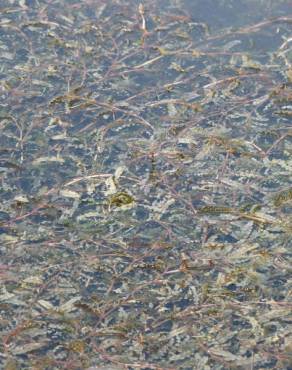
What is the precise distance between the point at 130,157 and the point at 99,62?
112 centimetres

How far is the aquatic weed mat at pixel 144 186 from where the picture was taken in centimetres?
359

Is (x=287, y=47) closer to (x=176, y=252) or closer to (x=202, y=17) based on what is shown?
(x=202, y=17)

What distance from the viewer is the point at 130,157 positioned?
4625mm

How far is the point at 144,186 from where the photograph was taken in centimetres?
438

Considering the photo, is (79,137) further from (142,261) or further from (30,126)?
(142,261)

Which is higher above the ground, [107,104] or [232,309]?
[107,104]

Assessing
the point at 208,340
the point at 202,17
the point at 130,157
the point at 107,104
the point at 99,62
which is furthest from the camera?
the point at 202,17

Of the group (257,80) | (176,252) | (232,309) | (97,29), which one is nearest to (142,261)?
(176,252)

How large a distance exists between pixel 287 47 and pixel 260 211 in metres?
1.97

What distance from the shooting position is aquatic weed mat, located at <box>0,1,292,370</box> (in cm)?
359

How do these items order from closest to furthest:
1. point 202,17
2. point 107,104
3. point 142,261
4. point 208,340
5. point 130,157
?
1. point 208,340
2. point 142,261
3. point 130,157
4. point 107,104
5. point 202,17

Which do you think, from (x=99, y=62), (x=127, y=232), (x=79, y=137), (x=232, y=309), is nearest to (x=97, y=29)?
(x=99, y=62)

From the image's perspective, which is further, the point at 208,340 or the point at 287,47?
the point at 287,47

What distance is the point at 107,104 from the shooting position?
4.98 m
